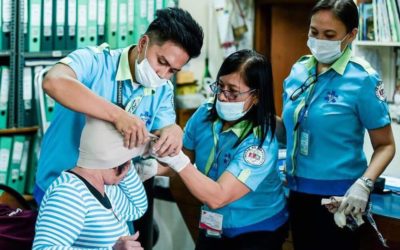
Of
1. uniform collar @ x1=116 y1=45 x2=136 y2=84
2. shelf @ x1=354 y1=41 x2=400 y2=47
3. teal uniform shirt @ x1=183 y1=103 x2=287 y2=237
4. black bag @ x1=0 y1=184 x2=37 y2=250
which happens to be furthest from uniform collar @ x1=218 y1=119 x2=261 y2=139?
shelf @ x1=354 y1=41 x2=400 y2=47

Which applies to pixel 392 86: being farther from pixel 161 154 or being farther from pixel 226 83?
pixel 161 154

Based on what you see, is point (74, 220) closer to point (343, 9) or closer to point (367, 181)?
point (367, 181)

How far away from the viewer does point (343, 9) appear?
2096mm

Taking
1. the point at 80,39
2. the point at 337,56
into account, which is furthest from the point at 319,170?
the point at 80,39

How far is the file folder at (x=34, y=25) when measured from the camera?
3.25 metres

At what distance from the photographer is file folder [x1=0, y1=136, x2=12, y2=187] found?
323cm

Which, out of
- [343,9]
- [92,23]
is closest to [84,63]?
[343,9]

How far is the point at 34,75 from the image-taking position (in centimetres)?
331

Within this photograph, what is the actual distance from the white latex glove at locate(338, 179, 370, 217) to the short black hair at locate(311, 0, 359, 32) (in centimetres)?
54

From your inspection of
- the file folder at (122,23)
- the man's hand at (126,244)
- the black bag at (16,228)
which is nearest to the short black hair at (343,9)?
the man's hand at (126,244)

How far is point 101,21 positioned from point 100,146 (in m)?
2.03

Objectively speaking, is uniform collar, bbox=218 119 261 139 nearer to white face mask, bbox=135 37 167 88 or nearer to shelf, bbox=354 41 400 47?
white face mask, bbox=135 37 167 88

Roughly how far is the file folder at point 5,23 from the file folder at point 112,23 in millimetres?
532

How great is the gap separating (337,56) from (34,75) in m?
1.78
